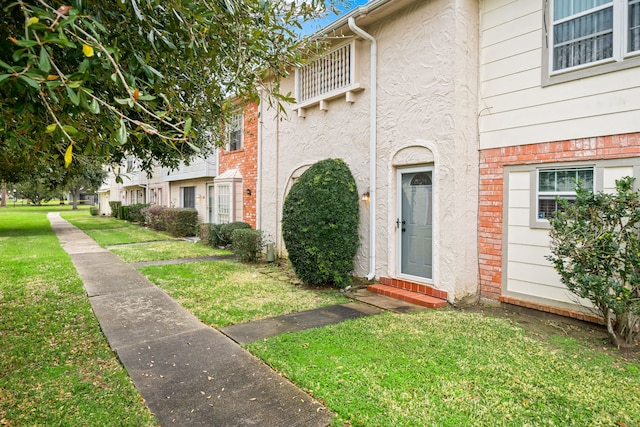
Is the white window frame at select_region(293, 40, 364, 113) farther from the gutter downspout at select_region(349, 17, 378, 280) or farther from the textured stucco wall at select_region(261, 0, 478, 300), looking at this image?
the gutter downspout at select_region(349, 17, 378, 280)

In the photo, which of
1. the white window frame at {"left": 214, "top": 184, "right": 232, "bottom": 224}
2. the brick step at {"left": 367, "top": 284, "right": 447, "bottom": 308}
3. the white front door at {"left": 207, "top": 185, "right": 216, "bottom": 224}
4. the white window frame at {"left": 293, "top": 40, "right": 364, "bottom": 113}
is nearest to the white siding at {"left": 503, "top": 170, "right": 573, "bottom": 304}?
the brick step at {"left": 367, "top": 284, "right": 447, "bottom": 308}

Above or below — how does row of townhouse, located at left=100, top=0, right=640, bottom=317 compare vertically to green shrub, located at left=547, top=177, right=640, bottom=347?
above

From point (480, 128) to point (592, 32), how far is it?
6.41ft

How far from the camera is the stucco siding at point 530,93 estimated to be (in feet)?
16.3

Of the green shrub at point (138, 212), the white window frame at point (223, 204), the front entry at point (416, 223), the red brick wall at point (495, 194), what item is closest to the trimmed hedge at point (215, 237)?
the white window frame at point (223, 204)

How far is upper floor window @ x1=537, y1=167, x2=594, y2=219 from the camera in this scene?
5.35 metres

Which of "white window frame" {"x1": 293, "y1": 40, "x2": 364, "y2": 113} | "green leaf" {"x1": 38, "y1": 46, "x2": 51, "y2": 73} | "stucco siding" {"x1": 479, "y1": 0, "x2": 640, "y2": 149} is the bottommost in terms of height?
"green leaf" {"x1": 38, "y1": 46, "x2": 51, "y2": 73}

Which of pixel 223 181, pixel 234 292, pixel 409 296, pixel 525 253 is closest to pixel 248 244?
pixel 234 292

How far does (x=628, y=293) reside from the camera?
4.14 meters

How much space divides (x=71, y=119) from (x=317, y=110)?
7.29 metres

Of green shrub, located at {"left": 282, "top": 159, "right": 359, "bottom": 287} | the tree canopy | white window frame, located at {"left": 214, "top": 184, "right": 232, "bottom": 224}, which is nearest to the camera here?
the tree canopy

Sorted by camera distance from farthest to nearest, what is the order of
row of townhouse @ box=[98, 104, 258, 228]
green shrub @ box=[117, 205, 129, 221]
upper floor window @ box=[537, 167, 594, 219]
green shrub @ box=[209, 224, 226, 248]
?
green shrub @ box=[117, 205, 129, 221]
green shrub @ box=[209, 224, 226, 248]
row of townhouse @ box=[98, 104, 258, 228]
upper floor window @ box=[537, 167, 594, 219]

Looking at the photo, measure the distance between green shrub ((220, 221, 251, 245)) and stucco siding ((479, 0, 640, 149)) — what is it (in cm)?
835

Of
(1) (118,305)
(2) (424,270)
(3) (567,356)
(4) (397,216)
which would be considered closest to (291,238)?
(4) (397,216)
